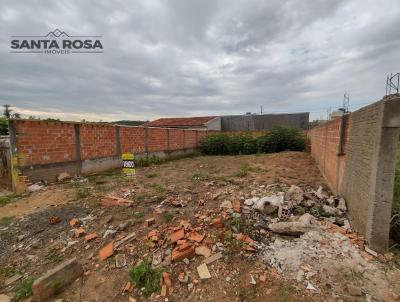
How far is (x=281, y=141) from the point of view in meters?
14.8

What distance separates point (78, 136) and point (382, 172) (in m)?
7.58

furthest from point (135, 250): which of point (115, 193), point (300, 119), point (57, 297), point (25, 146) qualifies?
point (300, 119)

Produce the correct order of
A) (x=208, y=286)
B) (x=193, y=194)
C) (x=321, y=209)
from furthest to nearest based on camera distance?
(x=193, y=194) → (x=321, y=209) → (x=208, y=286)

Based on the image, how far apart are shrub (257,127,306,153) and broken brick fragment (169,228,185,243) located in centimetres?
1295

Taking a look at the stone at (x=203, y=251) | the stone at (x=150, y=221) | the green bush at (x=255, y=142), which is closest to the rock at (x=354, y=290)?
the stone at (x=203, y=251)

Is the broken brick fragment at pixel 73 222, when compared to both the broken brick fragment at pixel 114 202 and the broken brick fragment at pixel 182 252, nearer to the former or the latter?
the broken brick fragment at pixel 114 202

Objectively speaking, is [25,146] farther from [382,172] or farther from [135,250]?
[382,172]

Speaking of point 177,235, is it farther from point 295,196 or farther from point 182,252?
point 295,196

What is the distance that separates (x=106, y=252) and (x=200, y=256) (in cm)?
118

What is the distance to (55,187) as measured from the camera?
568 centimetres

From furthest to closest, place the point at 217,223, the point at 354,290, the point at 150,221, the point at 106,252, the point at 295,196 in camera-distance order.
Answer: the point at 295,196, the point at 150,221, the point at 217,223, the point at 106,252, the point at 354,290

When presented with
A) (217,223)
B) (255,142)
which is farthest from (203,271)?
(255,142)

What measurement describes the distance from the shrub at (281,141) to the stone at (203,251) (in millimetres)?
13156

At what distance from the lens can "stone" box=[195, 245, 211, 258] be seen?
2541 millimetres
